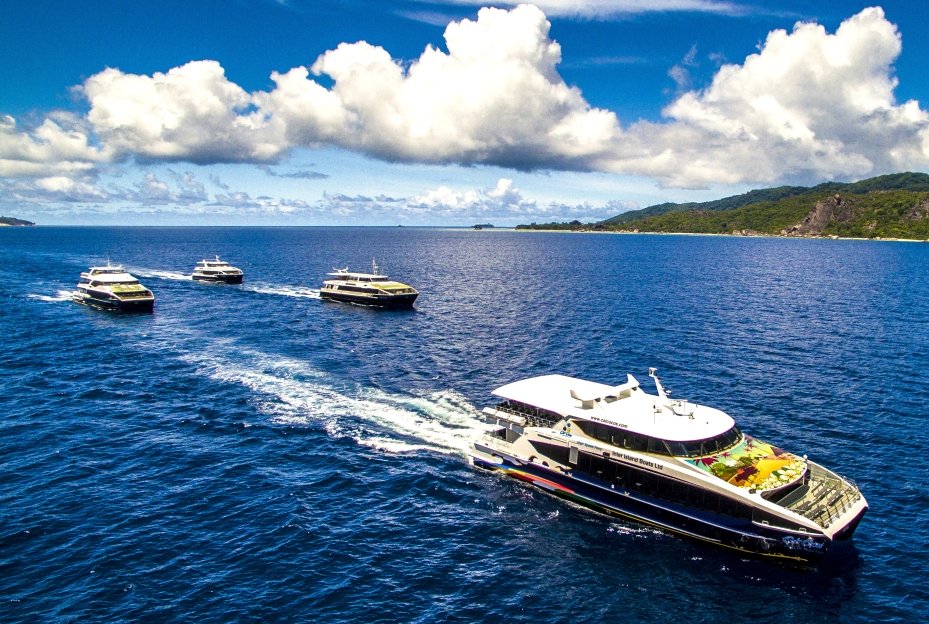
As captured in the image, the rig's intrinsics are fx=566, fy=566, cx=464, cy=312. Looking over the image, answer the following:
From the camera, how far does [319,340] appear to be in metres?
87.6

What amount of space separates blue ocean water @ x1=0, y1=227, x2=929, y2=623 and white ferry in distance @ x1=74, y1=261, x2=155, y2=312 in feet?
30.4

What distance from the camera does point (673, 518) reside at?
3716 cm

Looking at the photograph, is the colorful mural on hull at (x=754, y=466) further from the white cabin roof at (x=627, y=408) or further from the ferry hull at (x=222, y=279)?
the ferry hull at (x=222, y=279)

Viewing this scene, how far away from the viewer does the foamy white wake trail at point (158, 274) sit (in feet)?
549

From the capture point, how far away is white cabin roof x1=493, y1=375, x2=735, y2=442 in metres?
39.6

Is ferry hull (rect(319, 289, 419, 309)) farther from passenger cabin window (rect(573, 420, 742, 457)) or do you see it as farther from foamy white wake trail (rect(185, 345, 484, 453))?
passenger cabin window (rect(573, 420, 742, 457))

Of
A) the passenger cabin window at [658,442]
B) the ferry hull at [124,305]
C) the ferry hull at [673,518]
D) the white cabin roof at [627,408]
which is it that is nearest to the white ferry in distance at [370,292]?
the ferry hull at [124,305]

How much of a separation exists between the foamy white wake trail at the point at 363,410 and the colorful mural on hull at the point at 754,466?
20.7 meters

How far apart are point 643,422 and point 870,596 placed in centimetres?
1559

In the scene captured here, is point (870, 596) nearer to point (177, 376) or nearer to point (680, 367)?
point (680, 367)

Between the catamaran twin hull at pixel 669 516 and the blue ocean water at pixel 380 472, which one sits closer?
the blue ocean water at pixel 380 472

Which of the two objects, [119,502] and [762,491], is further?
[119,502]

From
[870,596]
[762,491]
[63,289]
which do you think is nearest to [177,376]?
[762,491]

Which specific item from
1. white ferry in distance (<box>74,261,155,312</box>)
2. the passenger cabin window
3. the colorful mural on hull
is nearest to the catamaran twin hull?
the colorful mural on hull
